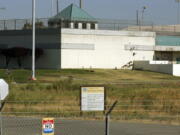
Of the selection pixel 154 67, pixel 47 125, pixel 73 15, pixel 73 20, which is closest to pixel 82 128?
pixel 47 125

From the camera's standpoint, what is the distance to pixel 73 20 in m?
70.3

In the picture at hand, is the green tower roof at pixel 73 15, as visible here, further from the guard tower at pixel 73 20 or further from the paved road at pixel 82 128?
the paved road at pixel 82 128

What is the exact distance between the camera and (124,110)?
73.7 feet

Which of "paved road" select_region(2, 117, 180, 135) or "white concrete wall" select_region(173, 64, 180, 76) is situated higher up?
"paved road" select_region(2, 117, 180, 135)

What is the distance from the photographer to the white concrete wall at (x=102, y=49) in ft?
216

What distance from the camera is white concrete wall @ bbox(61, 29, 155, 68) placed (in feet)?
216

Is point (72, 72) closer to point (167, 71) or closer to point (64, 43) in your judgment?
point (64, 43)

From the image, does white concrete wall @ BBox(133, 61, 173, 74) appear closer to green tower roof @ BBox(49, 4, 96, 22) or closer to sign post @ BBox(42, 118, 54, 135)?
green tower roof @ BBox(49, 4, 96, 22)

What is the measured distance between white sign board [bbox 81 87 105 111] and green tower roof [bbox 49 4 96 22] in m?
56.2

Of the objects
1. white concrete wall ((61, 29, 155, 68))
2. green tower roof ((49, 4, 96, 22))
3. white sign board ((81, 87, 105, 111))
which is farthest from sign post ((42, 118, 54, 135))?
green tower roof ((49, 4, 96, 22))

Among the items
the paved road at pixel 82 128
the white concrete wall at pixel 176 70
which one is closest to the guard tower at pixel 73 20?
the white concrete wall at pixel 176 70

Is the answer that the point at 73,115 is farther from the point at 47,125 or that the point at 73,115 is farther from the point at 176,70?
the point at 176,70

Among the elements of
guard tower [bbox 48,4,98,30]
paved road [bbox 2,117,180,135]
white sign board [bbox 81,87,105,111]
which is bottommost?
paved road [bbox 2,117,180,135]

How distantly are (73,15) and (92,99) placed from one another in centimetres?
5870
